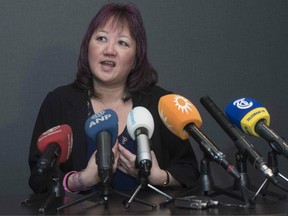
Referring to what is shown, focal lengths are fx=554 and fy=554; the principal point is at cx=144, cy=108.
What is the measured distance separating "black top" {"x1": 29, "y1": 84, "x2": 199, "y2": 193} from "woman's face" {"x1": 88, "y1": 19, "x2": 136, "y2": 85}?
130 millimetres

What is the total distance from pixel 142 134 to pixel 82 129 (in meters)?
0.72

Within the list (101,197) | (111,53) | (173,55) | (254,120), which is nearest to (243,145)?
(254,120)

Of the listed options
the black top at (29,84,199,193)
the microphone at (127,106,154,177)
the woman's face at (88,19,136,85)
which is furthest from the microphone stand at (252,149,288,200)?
the woman's face at (88,19,136,85)

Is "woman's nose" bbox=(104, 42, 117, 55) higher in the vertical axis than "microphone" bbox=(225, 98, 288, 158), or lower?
higher

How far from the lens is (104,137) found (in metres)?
1.31

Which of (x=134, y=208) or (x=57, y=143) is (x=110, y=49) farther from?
(x=134, y=208)

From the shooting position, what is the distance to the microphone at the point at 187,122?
4.33 ft

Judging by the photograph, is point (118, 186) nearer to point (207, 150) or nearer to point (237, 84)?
point (207, 150)

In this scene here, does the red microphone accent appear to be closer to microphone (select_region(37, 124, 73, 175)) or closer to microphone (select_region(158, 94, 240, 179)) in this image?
microphone (select_region(37, 124, 73, 175))

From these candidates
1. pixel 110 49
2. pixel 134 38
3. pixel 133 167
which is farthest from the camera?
pixel 134 38

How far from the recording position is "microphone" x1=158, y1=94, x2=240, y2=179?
1.32 metres

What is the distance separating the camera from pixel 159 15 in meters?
2.62

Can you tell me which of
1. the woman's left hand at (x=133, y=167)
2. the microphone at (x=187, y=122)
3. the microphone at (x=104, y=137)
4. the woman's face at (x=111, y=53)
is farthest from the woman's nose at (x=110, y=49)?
the microphone at (x=104, y=137)

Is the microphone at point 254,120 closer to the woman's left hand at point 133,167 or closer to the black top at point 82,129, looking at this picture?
the woman's left hand at point 133,167
